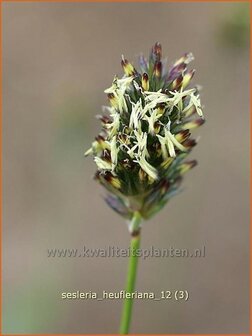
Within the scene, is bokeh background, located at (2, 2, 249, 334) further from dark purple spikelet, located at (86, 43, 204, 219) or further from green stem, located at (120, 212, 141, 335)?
dark purple spikelet, located at (86, 43, 204, 219)

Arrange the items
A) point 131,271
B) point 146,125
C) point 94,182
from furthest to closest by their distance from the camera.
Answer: point 94,182 < point 131,271 < point 146,125

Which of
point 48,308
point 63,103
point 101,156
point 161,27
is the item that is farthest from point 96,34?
point 101,156

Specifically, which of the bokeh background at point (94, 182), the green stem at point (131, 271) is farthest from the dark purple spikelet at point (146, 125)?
the bokeh background at point (94, 182)

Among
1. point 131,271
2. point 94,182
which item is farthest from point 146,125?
point 94,182

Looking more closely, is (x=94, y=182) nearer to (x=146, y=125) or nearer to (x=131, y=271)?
(x=131, y=271)

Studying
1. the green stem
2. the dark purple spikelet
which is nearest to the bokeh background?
the green stem

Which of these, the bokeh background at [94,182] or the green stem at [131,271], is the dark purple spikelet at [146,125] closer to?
the green stem at [131,271]
